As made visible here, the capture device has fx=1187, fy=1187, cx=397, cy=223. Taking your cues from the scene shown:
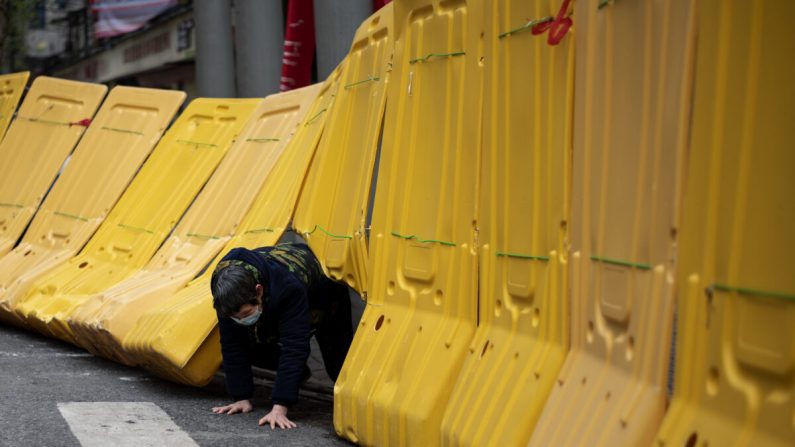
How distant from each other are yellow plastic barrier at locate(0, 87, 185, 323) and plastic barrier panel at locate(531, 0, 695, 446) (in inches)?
223

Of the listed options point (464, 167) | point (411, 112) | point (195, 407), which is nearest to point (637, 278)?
point (464, 167)

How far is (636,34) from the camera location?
3.61 meters

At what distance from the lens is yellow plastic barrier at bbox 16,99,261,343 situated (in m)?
8.17

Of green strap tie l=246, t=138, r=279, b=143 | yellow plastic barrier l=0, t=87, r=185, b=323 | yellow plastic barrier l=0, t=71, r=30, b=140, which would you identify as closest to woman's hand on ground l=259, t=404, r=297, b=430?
green strap tie l=246, t=138, r=279, b=143

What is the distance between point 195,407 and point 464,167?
79.4 inches

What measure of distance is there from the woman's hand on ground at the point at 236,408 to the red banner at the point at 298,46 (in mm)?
7667

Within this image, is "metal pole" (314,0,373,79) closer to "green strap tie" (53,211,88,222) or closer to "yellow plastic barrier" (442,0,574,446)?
"green strap tie" (53,211,88,222)

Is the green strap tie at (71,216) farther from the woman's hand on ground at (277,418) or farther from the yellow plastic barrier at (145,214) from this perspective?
the woman's hand on ground at (277,418)

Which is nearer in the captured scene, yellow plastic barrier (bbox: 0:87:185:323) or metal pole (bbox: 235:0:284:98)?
yellow plastic barrier (bbox: 0:87:185:323)

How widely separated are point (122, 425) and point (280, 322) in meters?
0.85

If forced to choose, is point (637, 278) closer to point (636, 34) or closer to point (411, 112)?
point (636, 34)

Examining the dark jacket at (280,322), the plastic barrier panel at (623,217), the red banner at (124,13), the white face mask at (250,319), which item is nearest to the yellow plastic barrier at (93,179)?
the dark jacket at (280,322)

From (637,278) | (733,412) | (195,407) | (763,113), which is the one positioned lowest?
(195,407)

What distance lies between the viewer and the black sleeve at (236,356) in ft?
18.9
